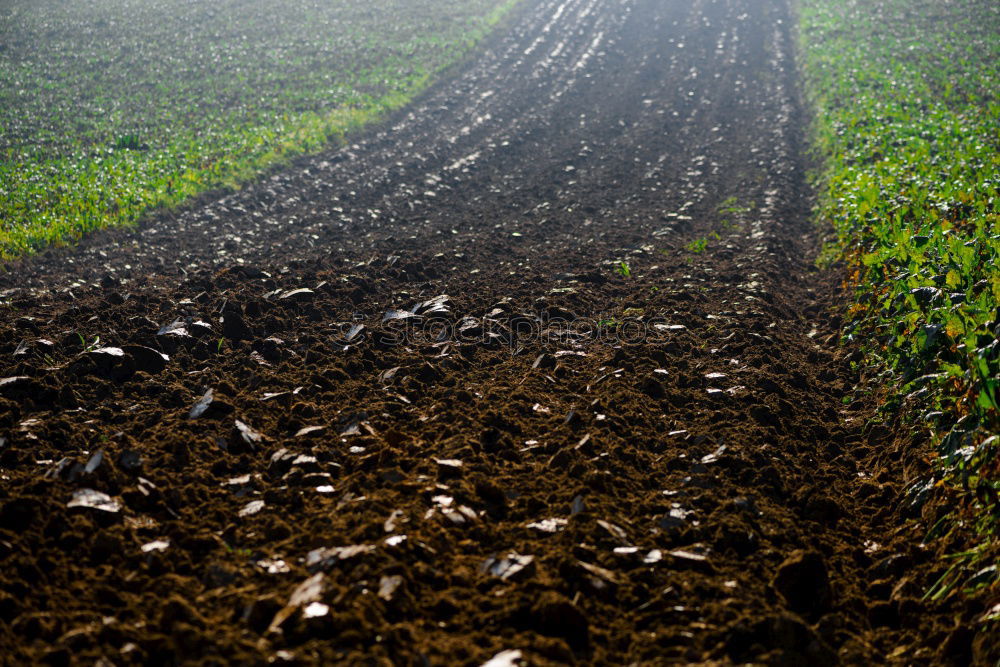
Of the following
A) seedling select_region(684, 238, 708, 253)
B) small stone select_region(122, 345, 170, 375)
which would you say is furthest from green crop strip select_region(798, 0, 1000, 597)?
small stone select_region(122, 345, 170, 375)

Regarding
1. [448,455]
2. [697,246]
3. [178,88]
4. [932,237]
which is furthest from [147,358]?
[178,88]

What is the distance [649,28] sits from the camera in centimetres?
2931

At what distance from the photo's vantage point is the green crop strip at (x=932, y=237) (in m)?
4.09

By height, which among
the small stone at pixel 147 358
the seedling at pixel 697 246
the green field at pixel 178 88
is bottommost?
the seedling at pixel 697 246

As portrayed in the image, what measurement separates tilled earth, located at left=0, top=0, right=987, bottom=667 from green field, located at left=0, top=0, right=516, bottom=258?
2488 mm

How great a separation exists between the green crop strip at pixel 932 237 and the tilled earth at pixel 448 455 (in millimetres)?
365

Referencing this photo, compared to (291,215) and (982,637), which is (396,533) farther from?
(291,215)

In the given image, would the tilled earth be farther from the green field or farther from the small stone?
the green field

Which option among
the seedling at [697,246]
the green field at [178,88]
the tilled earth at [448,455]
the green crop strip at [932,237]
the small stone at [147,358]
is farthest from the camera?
the green field at [178,88]

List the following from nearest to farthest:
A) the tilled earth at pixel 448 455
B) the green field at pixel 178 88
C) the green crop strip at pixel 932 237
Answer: the tilled earth at pixel 448 455 < the green crop strip at pixel 932 237 < the green field at pixel 178 88

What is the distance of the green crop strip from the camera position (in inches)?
161

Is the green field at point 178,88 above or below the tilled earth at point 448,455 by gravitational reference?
above

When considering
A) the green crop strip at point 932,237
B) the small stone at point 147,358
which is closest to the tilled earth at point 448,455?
the small stone at point 147,358

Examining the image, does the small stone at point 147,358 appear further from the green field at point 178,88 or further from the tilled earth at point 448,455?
the green field at point 178,88
